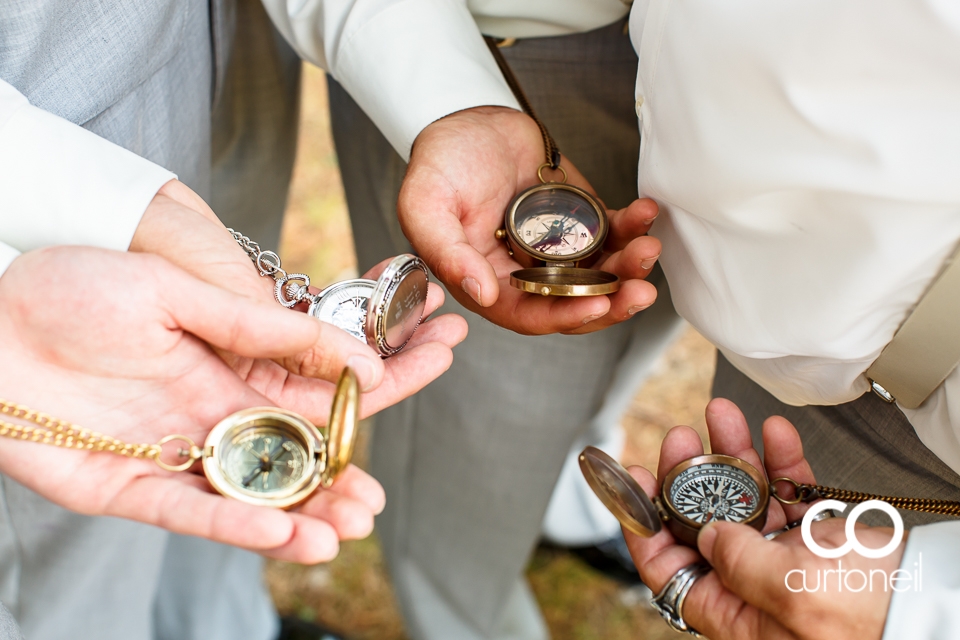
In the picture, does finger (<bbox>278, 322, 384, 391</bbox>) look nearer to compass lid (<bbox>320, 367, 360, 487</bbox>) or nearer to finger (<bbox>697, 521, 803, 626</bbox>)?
compass lid (<bbox>320, 367, 360, 487</bbox>)

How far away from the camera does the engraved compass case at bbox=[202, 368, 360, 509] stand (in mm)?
1523

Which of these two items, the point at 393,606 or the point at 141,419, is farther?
the point at 393,606

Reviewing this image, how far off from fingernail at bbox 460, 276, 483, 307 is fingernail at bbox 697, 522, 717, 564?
76 cm

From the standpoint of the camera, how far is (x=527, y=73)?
2572 millimetres

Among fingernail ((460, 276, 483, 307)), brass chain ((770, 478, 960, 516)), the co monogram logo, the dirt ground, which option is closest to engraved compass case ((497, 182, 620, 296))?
fingernail ((460, 276, 483, 307))

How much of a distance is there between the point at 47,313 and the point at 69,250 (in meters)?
0.14

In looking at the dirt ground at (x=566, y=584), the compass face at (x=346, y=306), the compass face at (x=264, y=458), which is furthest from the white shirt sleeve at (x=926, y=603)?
the dirt ground at (x=566, y=584)

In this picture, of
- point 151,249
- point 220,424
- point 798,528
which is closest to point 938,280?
point 798,528

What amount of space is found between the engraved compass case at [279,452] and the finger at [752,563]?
0.80 metres

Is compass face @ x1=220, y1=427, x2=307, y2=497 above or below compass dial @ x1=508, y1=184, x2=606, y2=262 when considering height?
below

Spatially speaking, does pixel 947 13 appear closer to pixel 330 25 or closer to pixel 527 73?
pixel 527 73

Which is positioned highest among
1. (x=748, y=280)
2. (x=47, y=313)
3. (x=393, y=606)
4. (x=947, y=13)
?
(x=947, y=13)

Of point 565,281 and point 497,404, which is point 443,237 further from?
point 497,404

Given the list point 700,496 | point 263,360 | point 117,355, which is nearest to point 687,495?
point 700,496
